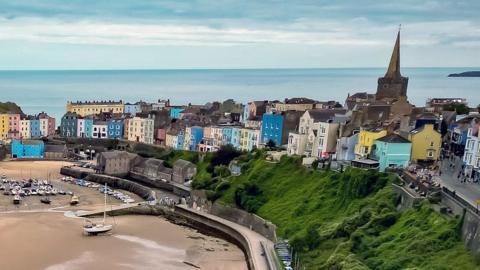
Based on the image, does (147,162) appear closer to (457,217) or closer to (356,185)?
(356,185)

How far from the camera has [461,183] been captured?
32.4 m

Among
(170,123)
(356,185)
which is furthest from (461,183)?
(170,123)

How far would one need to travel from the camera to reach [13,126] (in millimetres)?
77312

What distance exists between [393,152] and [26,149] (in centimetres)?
4883

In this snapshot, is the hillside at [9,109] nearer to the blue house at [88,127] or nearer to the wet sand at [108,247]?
the blue house at [88,127]

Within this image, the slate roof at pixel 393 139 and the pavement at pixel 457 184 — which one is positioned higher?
the slate roof at pixel 393 139

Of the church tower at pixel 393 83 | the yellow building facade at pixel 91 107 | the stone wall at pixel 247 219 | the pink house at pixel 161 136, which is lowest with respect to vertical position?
the stone wall at pixel 247 219

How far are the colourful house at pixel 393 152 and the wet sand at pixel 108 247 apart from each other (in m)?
12.8

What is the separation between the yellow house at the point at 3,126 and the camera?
249 feet

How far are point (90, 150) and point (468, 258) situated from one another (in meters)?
57.1

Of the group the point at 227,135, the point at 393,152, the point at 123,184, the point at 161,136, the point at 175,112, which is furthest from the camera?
the point at 175,112

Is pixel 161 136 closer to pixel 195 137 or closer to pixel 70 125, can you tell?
pixel 195 137

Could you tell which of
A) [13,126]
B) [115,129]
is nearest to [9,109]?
[13,126]

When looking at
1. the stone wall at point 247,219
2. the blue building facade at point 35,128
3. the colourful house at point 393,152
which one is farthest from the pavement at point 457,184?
the blue building facade at point 35,128
